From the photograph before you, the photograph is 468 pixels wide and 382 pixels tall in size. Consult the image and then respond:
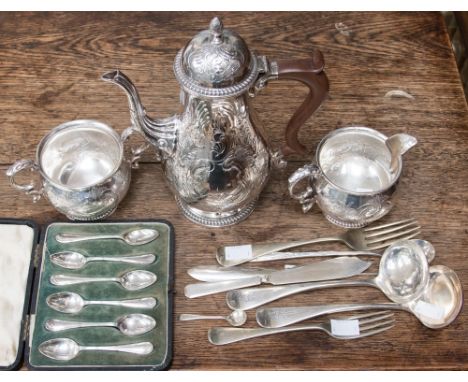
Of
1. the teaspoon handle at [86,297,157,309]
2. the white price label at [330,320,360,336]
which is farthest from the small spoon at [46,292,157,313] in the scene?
the white price label at [330,320,360,336]

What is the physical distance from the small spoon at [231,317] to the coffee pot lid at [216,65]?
278 mm

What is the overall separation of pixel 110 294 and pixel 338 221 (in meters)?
0.32

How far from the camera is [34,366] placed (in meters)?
0.67

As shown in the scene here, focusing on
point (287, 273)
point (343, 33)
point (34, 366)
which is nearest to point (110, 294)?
point (34, 366)

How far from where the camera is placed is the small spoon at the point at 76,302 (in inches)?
28.0

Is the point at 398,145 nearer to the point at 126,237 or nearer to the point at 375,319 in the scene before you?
the point at 375,319

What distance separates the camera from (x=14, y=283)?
28.7 inches

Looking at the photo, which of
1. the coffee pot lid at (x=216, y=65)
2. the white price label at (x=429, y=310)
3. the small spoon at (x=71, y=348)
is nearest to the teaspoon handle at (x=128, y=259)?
the small spoon at (x=71, y=348)

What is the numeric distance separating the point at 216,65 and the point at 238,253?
27 cm

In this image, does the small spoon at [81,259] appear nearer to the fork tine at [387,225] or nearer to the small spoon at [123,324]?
the small spoon at [123,324]

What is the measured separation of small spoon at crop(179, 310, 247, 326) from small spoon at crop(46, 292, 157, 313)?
4 centimetres

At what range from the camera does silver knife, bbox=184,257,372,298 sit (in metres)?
0.73

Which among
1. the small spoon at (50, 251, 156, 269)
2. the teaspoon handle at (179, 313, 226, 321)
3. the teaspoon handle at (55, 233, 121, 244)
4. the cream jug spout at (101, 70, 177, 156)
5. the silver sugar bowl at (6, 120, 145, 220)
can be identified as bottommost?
the teaspoon handle at (179, 313, 226, 321)

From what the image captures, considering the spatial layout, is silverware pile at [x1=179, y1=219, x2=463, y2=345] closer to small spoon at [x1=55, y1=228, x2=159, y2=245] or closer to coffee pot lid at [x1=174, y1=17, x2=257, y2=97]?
small spoon at [x1=55, y1=228, x2=159, y2=245]
